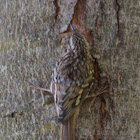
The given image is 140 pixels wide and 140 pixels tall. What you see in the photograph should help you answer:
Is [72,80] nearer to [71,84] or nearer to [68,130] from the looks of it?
[71,84]

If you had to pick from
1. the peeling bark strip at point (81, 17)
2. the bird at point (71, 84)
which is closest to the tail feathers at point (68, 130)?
the bird at point (71, 84)

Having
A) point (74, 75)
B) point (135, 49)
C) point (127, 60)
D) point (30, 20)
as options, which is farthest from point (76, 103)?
point (30, 20)

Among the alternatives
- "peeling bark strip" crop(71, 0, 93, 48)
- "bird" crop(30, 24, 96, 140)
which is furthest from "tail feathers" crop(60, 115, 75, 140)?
"peeling bark strip" crop(71, 0, 93, 48)

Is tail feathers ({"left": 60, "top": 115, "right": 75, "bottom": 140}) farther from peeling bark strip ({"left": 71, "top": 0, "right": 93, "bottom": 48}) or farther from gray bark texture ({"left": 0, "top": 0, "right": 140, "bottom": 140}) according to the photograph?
peeling bark strip ({"left": 71, "top": 0, "right": 93, "bottom": 48})

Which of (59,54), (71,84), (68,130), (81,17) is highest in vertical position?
(81,17)

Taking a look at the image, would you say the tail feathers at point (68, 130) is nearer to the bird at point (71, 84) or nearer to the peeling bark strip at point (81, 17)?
the bird at point (71, 84)

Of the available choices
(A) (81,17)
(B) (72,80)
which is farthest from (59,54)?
(A) (81,17)
